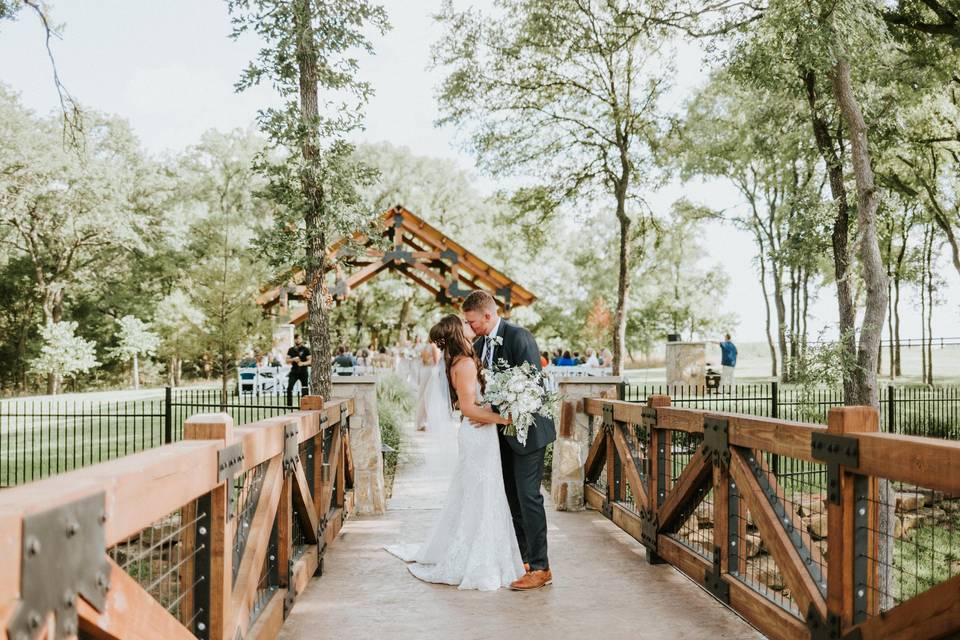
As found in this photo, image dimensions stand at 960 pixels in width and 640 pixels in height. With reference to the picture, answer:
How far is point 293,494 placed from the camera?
16.4 ft

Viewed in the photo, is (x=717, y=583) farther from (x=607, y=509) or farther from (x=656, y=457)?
(x=607, y=509)

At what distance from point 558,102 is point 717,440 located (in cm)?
1686

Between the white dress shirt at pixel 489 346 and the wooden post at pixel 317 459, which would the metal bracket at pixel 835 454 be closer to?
the white dress shirt at pixel 489 346

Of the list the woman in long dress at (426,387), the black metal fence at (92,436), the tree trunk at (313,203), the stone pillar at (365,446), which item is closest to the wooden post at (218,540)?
the stone pillar at (365,446)

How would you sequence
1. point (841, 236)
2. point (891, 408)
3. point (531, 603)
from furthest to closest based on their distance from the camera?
point (841, 236)
point (891, 408)
point (531, 603)

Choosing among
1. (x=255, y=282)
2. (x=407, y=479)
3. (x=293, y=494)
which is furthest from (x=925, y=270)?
(x=293, y=494)

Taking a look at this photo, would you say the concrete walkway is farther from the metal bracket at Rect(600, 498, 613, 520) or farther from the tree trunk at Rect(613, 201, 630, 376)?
the tree trunk at Rect(613, 201, 630, 376)

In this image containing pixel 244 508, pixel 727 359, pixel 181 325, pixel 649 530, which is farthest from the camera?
pixel 727 359

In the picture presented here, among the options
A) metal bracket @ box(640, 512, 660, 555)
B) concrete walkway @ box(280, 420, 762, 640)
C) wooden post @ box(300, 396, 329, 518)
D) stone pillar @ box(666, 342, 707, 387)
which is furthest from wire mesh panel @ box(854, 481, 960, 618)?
stone pillar @ box(666, 342, 707, 387)

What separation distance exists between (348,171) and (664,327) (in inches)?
2008

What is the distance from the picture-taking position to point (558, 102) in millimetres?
20016

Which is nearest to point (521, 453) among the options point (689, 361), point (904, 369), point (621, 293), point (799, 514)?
point (799, 514)

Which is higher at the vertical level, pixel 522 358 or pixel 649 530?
pixel 522 358

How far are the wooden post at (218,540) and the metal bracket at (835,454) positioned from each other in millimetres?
2661
